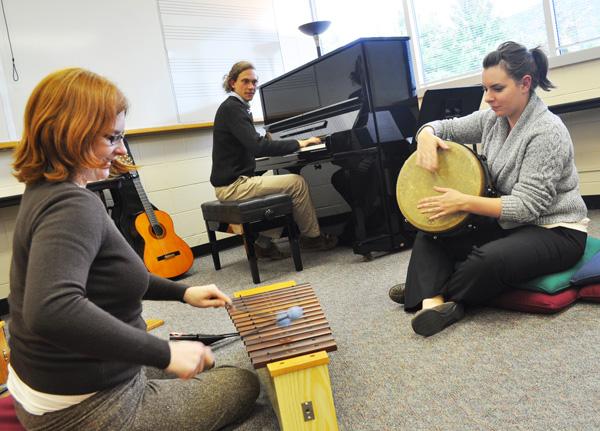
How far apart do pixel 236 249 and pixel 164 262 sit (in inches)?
41.7

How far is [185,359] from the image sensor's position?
38.1 inches

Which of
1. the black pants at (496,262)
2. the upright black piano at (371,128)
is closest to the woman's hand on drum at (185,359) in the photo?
the black pants at (496,262)

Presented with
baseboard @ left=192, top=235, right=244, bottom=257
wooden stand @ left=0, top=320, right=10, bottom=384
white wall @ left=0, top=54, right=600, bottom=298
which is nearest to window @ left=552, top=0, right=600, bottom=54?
white wall @ left=0, top=54, right=600, bottom=298

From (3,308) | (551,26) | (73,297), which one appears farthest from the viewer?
(551,26)

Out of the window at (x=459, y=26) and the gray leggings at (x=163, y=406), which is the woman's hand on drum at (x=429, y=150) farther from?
the window at (x=459, y=26)

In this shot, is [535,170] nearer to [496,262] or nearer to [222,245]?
[496,262]

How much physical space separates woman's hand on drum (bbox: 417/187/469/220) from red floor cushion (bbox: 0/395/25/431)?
1561mm

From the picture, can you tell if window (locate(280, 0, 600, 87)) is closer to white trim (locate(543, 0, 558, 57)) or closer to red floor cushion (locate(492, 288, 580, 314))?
white trim (locate(543, 0, 558, 57))

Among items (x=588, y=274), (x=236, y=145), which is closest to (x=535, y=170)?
(x=588, y=274)

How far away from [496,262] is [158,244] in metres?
2.62

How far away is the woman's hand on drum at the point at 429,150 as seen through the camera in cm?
204

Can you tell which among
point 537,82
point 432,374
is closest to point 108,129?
point 432,374

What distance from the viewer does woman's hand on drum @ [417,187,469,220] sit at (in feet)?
6.23

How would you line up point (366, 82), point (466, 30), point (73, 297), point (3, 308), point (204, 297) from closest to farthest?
1. point (73, 297)
2. point (204, 297)
3. point (366, 82)
4. point (3, 308)
5. point (466, 30)
